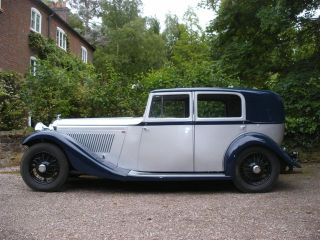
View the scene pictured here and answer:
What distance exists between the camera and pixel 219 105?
7.20m

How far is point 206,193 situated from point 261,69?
5.78 metres

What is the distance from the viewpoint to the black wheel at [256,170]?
6922mm

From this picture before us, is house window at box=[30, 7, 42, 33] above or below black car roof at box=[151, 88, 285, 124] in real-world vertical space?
above

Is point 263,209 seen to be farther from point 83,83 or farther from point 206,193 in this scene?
point 83,83

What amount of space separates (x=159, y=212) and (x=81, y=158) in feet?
6.45

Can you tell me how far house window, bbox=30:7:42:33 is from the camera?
23.9 m

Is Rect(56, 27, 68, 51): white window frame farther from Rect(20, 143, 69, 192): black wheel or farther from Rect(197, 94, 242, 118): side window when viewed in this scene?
Rect(197, 94, 242, 118): side window

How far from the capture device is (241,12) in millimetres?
12750

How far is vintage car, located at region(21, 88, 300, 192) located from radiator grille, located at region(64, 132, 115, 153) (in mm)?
18

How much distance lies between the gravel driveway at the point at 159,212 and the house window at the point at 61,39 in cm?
2206

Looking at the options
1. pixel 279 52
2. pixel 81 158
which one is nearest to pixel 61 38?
pixel 279 52

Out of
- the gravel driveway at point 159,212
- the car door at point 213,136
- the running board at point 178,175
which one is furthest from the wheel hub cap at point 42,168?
Answer: the car door at point 213,136

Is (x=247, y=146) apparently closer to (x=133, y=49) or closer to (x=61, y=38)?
(x=61, y=38)

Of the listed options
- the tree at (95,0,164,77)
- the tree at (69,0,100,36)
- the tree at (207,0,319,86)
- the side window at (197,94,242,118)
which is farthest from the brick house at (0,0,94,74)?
the tree at (69,0,100,36)
